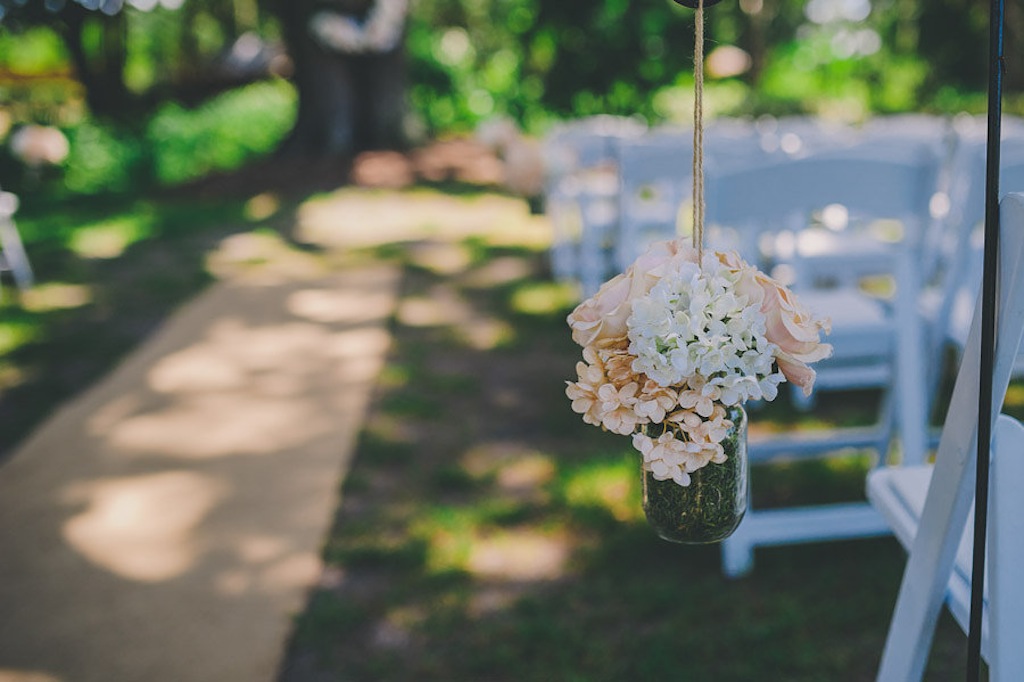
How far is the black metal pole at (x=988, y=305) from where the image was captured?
1.11 metres

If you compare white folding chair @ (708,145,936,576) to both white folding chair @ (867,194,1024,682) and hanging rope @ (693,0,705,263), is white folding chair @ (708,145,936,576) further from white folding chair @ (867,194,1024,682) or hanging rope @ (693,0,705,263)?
hanging rope @ (693,0,705,263)

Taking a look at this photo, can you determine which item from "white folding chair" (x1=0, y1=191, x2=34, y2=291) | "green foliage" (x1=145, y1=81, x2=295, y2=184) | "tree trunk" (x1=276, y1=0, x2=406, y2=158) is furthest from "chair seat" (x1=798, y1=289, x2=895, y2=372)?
"green foliage" (x1=145, y1=81, x2=295, y2=184)

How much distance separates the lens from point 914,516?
1611 millimetres

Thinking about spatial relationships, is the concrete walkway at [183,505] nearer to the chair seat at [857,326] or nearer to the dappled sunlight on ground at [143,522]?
the dappled sunlight on ground at [143,522]

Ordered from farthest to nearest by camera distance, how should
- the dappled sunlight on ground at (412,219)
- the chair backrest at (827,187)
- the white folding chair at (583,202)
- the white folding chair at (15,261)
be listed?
the dappled sunlight on ground at (412,219), the white folding chair at (15,261), the white folding chair at (583,202), the chair backrest at (827,187)

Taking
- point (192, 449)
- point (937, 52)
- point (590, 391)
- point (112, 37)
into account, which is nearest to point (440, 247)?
point (192, 449)

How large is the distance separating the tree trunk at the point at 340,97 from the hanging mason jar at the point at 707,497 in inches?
441

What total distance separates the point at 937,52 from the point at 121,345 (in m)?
17.0

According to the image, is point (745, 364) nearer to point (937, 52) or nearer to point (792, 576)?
point (792, 576)

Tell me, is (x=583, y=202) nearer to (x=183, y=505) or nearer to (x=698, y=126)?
(x=183, y=505)

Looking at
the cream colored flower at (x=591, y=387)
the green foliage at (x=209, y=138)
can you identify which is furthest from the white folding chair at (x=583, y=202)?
the green foliage at (x=209, y=138)

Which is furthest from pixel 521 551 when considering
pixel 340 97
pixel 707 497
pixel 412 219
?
pixel 340 97

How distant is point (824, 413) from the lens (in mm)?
3979

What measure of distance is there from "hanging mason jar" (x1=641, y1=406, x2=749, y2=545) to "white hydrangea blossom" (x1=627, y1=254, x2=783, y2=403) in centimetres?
11
